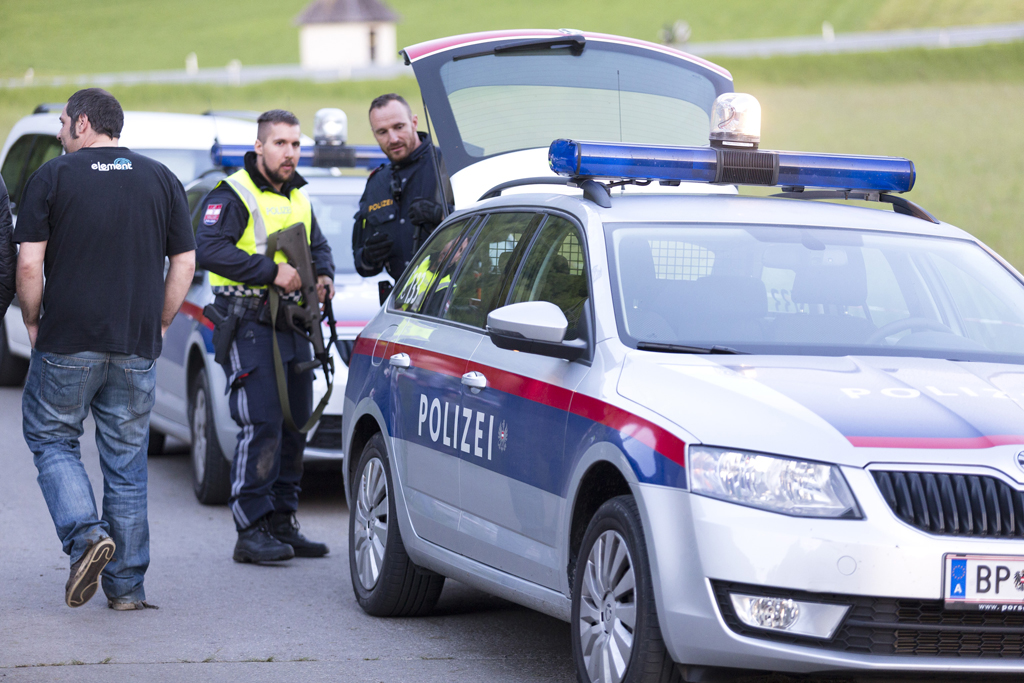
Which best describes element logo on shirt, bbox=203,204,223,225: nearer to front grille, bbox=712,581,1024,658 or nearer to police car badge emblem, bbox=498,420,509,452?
police car badge emblem, bbox=498,420,509,452

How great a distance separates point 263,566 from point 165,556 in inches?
19.5

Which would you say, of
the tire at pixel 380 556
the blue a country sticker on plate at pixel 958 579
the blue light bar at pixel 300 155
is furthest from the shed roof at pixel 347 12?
the blue a country sticker on plate at pixel 958 579

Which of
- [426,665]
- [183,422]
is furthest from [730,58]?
[426,665]

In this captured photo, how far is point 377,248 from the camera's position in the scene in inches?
293

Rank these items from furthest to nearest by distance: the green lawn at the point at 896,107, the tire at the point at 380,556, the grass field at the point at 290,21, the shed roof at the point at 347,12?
1. the shed roof at the point at 347,12
2. the grass field at the point at 290,21
3. the green lawn at the point at 896,107
4. the tire at the point at 380,556

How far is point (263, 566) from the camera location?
6.91m

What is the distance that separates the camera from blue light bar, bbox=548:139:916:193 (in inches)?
193

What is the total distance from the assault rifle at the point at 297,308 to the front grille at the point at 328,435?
2.40 ft

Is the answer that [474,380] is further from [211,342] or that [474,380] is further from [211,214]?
[211,342]

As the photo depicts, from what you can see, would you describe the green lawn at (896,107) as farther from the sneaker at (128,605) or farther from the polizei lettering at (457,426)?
the sneaker at (128,605)

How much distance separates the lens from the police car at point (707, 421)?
353 centimetres

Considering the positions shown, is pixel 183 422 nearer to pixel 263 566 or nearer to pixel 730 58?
pixel 263 566

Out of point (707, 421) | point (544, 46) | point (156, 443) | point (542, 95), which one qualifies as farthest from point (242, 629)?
point (156, 443)

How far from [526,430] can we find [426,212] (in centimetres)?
280
